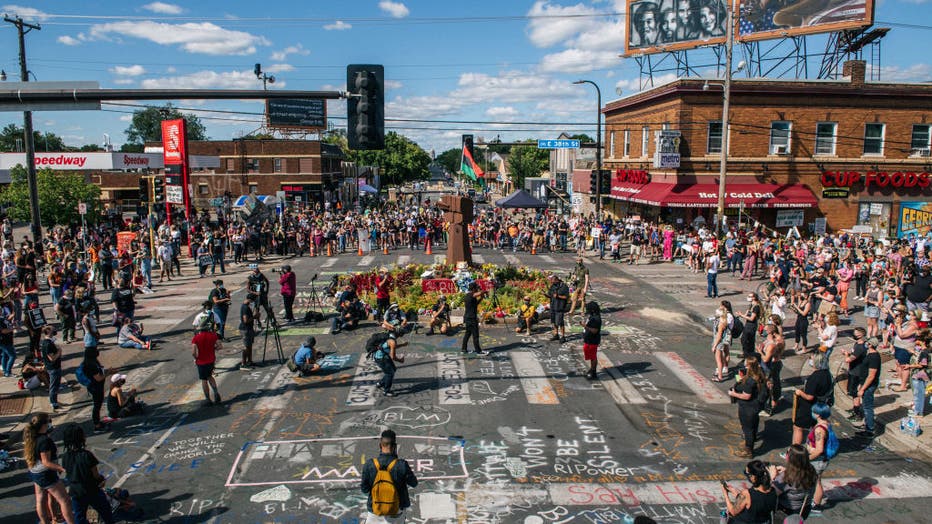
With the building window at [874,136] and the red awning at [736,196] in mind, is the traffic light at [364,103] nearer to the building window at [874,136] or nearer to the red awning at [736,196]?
the red awning at [736,196]

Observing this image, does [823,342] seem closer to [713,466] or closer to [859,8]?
[713,466]

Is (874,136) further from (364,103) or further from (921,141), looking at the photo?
(364,103)

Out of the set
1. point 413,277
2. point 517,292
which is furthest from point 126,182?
point 517,292

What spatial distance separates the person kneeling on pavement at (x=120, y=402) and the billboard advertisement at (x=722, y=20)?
31.1 m

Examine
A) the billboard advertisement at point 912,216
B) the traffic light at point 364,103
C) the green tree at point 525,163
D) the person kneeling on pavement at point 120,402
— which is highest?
the green tree at point 525,163

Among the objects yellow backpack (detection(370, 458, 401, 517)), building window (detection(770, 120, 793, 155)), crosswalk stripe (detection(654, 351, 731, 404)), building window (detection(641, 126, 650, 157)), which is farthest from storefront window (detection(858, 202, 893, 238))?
yellow backpack (detection(370, 458, 401, 517))

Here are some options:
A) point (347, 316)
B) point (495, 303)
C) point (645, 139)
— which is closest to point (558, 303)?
point (495, 303)

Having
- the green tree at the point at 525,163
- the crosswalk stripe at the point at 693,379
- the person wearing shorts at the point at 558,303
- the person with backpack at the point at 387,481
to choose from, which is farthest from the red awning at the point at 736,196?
the green tree at the point at 525,163

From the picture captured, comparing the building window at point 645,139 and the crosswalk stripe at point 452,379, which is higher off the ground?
the building window at point 645,139

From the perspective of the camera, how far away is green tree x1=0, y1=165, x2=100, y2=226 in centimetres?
3362

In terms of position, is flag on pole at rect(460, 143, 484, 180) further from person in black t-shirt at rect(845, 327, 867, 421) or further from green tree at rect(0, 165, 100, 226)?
person in black t-shirt at rect(845, 327, 867, 421)

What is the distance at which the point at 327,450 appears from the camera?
928 centimetres

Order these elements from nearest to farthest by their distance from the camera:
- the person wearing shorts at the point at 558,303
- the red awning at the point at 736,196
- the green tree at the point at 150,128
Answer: the person wearing shorts at the point at 558,303 → the red awning at the point at 736,196 → the green tree at the point at 150,128

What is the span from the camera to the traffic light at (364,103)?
9.23m
